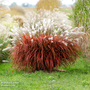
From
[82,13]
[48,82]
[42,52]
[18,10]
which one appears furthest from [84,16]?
[18,10]

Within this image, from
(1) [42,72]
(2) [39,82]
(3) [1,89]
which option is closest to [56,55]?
(1) [42,72]

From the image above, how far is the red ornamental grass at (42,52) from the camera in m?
4.99

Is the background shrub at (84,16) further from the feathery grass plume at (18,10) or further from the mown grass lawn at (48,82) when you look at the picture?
the feathery grass plume at (18,10)

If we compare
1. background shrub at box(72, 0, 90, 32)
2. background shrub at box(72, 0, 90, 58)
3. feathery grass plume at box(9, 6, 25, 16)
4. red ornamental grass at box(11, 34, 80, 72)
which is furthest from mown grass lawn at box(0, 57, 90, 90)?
feathery grass plume at box(9, 6, 25, 16)

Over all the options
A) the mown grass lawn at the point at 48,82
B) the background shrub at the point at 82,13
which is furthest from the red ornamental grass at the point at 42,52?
the background shrub at the point at 82,13

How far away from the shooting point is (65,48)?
506 centimetres

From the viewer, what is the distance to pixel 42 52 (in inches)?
193

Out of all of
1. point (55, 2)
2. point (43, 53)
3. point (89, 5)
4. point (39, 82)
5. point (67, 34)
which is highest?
point (55, 2)

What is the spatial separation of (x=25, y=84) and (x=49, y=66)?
133 cm

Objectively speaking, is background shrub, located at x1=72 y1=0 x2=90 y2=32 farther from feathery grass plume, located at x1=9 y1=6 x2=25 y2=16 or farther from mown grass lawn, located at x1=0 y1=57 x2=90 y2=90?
feathery grass plume, located at x1=9 y1=6 x2=25 y2=16

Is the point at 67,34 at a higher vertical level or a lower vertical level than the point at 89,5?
lower

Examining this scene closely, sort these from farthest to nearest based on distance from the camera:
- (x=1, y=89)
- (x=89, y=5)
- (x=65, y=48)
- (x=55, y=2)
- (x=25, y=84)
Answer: (x=55, y=2)
(x=89, y=5)
(x=65, y=48)
(x=25, y=84)
(x=1, y=89)

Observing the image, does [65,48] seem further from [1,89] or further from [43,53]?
[1,89]

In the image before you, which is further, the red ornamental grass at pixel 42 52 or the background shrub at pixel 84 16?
the background shrub at pixel 84 16
